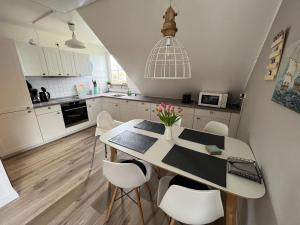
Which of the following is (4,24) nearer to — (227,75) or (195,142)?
(195,142)

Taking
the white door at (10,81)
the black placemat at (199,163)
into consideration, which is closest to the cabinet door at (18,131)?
the white door at (10,81)

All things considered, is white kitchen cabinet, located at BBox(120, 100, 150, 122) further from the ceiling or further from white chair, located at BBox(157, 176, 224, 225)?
white chair, located at BBox(157, 176, 224, 225)

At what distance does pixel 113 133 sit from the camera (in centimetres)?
169

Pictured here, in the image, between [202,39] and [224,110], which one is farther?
[224,110]

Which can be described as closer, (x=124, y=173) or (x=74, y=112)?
(x=124, y=173)

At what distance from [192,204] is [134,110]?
2.79 metres

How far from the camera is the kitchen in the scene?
1.11 metres

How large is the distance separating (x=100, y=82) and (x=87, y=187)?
3.41m

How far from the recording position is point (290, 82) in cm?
78

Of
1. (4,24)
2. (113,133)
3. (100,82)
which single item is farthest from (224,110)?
(4,24)

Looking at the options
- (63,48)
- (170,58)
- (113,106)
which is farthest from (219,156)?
(63,48)

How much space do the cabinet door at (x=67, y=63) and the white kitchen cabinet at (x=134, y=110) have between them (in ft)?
4.77

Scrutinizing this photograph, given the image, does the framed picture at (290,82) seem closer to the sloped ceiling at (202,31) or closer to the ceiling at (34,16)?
the sloped ceiling at (202,31)

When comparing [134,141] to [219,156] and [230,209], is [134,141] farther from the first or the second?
[230,209]
